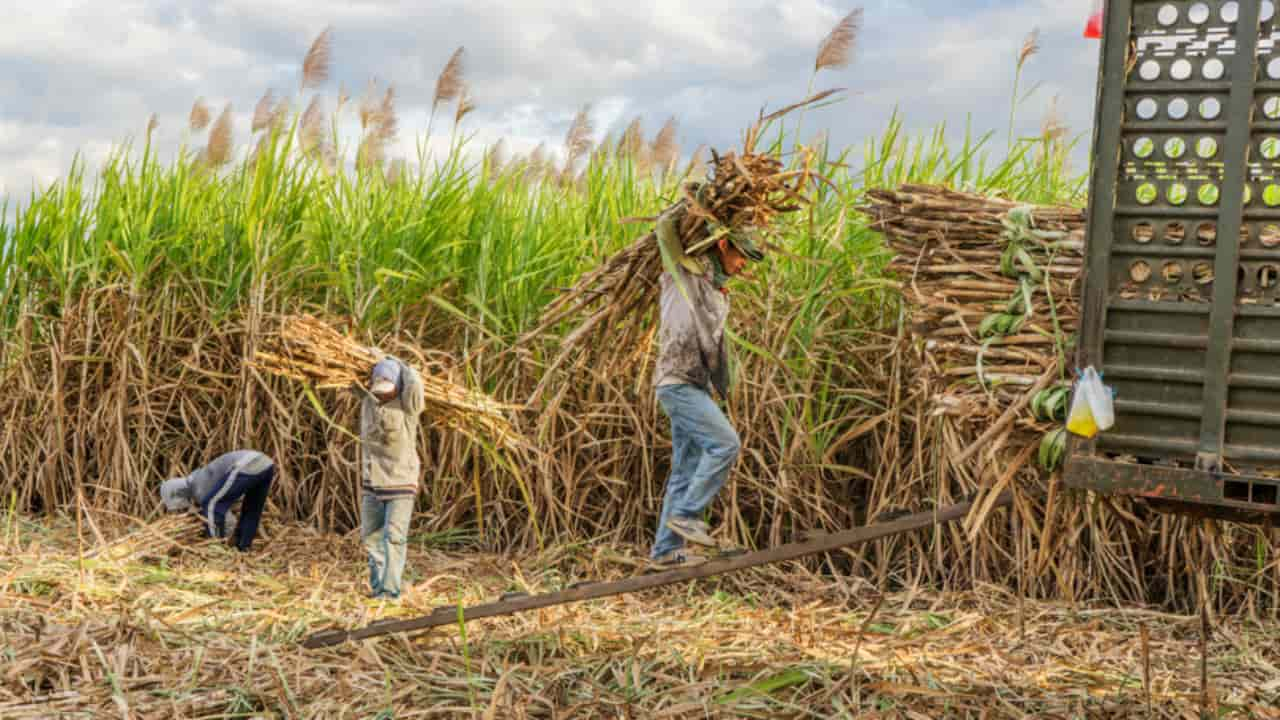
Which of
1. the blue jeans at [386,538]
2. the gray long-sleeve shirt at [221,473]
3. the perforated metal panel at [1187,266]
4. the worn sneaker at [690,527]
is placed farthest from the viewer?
the gray long-sleeve shirt at [221,473]

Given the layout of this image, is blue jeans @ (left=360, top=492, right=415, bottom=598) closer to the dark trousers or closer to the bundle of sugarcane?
the bundle of sugarcane

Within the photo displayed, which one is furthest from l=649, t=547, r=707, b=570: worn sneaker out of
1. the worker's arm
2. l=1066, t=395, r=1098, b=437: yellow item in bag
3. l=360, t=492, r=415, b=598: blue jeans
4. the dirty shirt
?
l=1066, t=395, r=1098, b=437: yellow item in bag

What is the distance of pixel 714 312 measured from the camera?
17.0 feet

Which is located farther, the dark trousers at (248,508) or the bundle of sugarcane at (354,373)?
the dark trousers at (248,508)

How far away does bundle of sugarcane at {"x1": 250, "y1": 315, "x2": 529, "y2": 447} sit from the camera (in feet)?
16.8

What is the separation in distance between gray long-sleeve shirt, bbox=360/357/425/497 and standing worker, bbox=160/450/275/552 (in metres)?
1.31

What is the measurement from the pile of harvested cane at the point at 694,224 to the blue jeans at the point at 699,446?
367mm

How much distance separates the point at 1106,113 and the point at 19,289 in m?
6.74

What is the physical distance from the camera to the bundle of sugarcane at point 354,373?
5.12 metres

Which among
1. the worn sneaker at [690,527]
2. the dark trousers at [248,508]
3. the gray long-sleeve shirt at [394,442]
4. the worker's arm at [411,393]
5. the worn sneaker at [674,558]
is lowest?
the dark trousers at [248,508]

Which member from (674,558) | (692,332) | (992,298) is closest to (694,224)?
(692,332)

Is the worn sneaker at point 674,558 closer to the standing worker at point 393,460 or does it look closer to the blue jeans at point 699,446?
the blue jeans at point 699,446

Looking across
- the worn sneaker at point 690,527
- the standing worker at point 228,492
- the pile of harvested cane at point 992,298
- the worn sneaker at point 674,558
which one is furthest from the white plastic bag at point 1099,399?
the standing worker at point 228,492

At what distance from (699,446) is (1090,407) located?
9.44 ft
